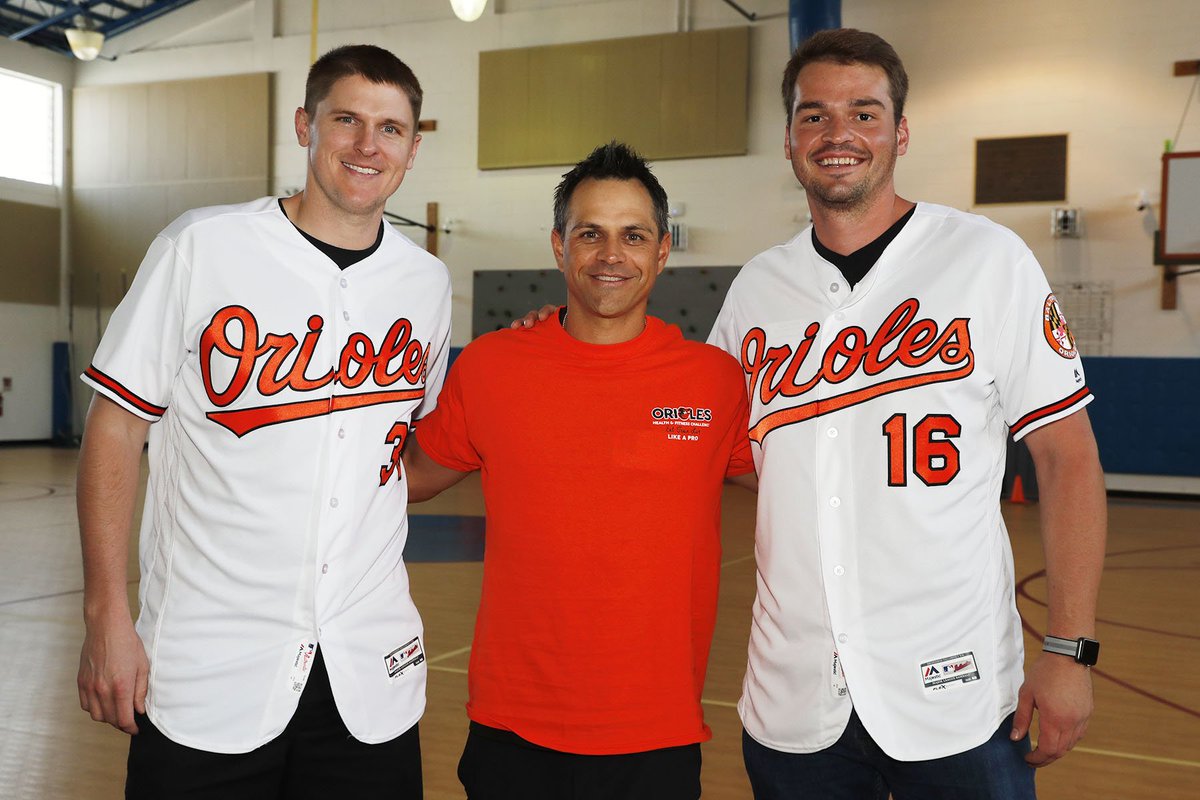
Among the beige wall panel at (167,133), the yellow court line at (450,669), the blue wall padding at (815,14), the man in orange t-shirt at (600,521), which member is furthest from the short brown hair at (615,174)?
the beige wall panel at (167,133)

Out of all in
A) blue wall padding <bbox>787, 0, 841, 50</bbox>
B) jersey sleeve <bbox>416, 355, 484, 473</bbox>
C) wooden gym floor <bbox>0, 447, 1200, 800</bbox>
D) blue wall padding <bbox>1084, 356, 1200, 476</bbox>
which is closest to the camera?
jersey sleeve <bbox>416, 355, 484, 473</bbox>

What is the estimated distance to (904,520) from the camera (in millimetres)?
2043

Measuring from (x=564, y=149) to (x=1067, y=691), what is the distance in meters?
15.1

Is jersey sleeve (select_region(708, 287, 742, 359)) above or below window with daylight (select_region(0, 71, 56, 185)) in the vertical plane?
below

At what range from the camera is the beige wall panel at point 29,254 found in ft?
62.5

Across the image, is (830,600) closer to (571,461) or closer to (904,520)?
(904,520)

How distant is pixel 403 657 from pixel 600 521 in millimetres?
556

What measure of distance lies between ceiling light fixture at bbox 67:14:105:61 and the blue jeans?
15031mm

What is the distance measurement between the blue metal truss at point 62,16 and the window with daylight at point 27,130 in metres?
0.77

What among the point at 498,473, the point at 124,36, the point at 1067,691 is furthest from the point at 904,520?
the point at 124,36

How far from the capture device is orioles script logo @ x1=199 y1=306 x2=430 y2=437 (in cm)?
217

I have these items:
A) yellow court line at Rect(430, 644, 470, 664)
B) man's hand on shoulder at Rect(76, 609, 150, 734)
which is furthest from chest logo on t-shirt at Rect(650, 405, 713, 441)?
yellow court line at Rect(430, 644, 470, 664)

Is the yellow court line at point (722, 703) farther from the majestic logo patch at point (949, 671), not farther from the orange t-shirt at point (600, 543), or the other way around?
the majestic logo patch at point (949, 671)

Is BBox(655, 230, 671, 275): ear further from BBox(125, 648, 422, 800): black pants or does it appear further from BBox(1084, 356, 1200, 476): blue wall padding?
BBox(1084, 356, 1200, 476): blue wall padding
